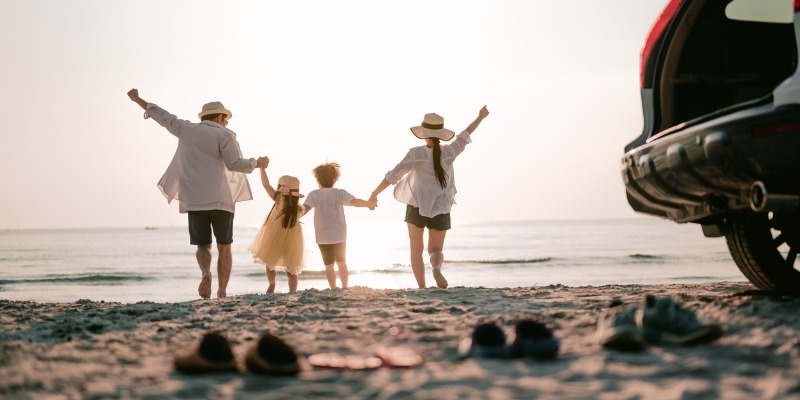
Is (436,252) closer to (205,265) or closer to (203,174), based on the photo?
(205,265)

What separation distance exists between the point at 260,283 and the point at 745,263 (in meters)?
14.7

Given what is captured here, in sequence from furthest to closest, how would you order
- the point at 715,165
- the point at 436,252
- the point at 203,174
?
the point at 436,252 → the point at 203,174 → the point at 715,165

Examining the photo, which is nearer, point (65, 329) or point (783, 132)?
point (783, 132)

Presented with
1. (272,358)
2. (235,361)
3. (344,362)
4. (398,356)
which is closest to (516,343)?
(398,356)

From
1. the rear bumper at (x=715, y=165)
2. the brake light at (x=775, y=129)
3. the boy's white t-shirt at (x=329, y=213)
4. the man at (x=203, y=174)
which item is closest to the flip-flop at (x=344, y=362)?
the rear bumper at (x=715, y=165)

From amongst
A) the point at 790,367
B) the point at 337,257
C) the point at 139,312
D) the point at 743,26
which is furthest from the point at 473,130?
the point at 790,367

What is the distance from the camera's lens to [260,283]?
18.1 m

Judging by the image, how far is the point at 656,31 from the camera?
4.68m

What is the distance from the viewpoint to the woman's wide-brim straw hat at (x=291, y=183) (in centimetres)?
861

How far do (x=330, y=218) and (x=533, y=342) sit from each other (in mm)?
5448

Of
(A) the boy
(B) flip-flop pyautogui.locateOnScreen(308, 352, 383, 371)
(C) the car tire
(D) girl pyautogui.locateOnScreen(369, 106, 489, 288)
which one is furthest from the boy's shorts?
(B) flip-flop pyautogui.locateOnScreen(308, 352, 383, 371)

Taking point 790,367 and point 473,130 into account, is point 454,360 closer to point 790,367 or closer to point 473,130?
point 790,367

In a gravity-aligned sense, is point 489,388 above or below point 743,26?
below

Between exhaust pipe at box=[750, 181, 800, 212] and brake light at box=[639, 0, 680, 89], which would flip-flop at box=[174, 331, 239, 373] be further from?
brake light at box=[639, 0, 680, 89]
